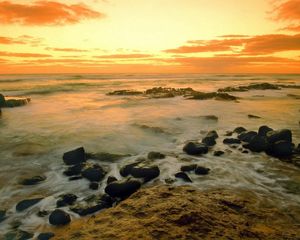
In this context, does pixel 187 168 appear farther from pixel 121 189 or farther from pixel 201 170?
pixel 121 189

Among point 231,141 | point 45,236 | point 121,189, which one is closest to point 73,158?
point 121,189

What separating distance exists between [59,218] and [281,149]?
28.5ft

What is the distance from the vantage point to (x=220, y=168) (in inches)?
402

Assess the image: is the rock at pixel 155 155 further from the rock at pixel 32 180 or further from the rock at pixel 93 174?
the rock at pixel 32 180

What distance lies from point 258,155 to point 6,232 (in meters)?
9.05

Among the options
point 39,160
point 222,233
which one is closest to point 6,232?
point 222,233

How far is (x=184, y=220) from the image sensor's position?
5199mm

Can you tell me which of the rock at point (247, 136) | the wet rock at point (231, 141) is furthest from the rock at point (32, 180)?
the rock at point (247, 136)

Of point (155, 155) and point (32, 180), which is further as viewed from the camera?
point (155, 155)

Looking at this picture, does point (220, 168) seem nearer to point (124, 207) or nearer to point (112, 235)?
point (124, 207)

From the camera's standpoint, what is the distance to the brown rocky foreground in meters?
4.89

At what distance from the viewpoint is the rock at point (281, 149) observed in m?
11.4

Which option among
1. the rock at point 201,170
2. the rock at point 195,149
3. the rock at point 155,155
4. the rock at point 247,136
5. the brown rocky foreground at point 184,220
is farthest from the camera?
the rock at point 247,136

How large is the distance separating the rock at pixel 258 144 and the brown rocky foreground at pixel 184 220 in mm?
5899
